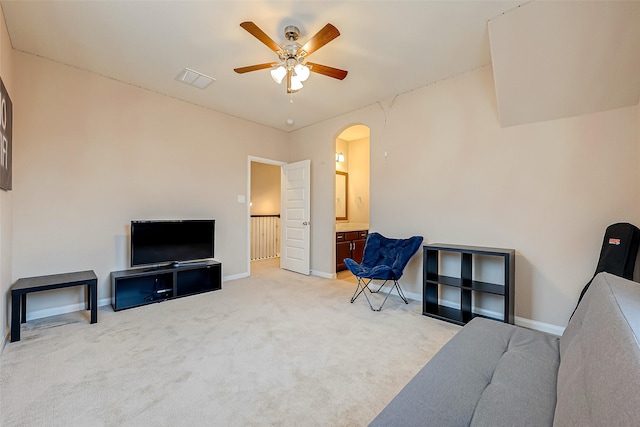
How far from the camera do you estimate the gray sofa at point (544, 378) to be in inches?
27.2

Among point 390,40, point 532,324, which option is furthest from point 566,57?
point 532,324

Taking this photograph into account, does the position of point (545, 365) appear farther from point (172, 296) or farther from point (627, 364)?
point (172, 296)

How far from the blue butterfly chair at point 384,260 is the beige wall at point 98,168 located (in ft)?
7.71

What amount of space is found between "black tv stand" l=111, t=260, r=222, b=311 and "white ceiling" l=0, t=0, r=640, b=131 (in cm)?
240

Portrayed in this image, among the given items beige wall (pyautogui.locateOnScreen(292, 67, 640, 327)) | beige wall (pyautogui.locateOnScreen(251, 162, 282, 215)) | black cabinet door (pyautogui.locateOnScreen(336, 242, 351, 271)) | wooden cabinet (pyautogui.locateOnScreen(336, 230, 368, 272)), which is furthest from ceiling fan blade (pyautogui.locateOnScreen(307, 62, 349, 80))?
beige wall (pyautogui.locateOnScreen(251, 162, 282, 215))

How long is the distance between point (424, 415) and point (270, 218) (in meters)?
6.41

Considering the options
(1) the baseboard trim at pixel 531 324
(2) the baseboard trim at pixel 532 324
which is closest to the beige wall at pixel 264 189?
(2) the baseboard trim at pixel 532 324

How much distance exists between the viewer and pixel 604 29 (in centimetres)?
208

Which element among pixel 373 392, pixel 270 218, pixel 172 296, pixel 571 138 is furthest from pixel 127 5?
pixel 270 218

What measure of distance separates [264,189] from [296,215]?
8.63 feet

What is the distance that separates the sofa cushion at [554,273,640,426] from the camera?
62 centimetres

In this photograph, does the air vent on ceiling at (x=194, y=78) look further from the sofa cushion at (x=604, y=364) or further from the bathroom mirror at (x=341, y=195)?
the sofa cushion at (x=604, y=364)

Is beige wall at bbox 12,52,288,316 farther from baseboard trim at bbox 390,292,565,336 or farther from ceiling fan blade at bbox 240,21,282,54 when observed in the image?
baseboard trim at bbox 390,292,565,336

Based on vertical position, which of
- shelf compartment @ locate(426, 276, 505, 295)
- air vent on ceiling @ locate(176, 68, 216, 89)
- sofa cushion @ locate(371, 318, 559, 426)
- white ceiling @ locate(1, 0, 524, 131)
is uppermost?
white ceiling @ locate(1, 0, 524, 131)
